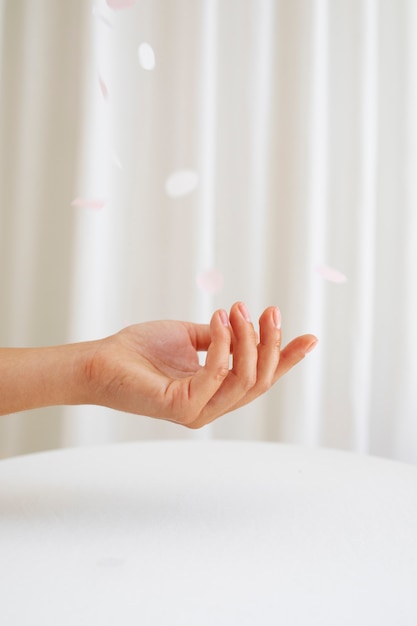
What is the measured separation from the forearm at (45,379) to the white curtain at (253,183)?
0.69m

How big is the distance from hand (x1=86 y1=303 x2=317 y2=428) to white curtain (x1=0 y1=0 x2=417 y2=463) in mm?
703

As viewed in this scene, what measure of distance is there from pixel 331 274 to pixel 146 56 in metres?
0.63

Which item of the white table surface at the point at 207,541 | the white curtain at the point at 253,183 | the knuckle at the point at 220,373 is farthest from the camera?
the white curtain at the point at 253,183

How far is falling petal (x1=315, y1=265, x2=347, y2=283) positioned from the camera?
136 cm

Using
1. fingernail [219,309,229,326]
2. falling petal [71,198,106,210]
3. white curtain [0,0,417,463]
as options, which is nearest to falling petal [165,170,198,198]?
white curtain [0,0,417,463]

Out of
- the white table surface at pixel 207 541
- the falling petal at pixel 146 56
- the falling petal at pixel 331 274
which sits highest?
the falling petal at pixel 146 56

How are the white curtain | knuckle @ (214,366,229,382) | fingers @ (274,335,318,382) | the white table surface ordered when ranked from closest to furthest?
the white table surface, knuckle @ (214,366,229,382), fingers @ (274,335,318,382), the white curtain

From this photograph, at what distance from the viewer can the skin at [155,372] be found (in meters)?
0.55

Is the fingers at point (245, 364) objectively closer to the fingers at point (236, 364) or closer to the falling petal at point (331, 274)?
the fingers at point (236, 364)

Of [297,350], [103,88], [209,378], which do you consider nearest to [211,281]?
[103,88]

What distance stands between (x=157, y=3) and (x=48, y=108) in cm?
34

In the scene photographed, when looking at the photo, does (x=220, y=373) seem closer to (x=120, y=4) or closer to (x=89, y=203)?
(x=89, y=203)

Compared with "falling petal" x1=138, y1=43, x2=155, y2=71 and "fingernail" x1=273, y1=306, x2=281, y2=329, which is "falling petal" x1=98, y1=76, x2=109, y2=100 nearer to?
"falling petal" x1=138, y1=43, x2=155, y2=71

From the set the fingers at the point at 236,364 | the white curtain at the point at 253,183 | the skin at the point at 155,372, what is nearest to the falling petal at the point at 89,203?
the white curtain at the point at 253,183
